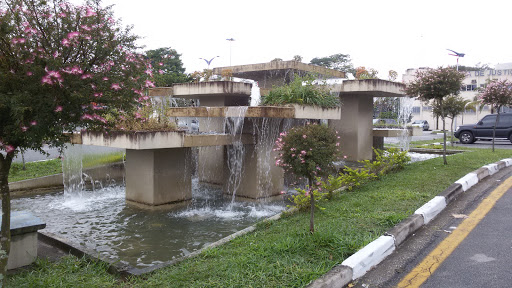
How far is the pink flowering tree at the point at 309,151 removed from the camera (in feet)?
15.3

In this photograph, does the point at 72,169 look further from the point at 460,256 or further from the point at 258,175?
the point at 460,256

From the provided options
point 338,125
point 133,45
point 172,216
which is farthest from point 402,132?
point 133,45

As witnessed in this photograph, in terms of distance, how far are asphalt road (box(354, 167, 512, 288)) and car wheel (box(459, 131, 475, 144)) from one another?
55.5 ft

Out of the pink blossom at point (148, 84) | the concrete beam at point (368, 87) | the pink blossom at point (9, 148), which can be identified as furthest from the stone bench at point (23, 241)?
the concrete beam at point (368, 87)

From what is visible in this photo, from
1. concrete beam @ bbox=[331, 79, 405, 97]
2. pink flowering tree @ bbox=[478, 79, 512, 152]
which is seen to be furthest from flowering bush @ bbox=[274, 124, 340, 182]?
pink flowering tree @ bbox=[478, 79, 512, 152]

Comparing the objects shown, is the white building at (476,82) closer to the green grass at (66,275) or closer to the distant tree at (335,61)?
the distant tree at (335,61)

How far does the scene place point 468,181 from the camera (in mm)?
7656

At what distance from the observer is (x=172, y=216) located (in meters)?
7.79

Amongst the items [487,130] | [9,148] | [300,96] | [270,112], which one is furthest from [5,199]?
[487,130]

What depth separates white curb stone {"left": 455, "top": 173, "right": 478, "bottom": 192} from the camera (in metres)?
7.41

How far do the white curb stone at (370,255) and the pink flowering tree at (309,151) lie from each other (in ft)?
2.72

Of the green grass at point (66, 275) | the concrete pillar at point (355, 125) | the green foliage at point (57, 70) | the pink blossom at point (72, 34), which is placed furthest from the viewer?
the concrete pillar at point (355, 125)

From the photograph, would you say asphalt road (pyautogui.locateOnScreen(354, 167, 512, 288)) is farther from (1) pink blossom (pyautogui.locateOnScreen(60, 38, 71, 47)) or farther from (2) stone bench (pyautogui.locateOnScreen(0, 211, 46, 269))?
(2) stone bench (pyautogui.locateOnScreen(0, 211, 46, 269))

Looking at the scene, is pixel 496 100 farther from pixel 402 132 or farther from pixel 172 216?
pixel 172 216
